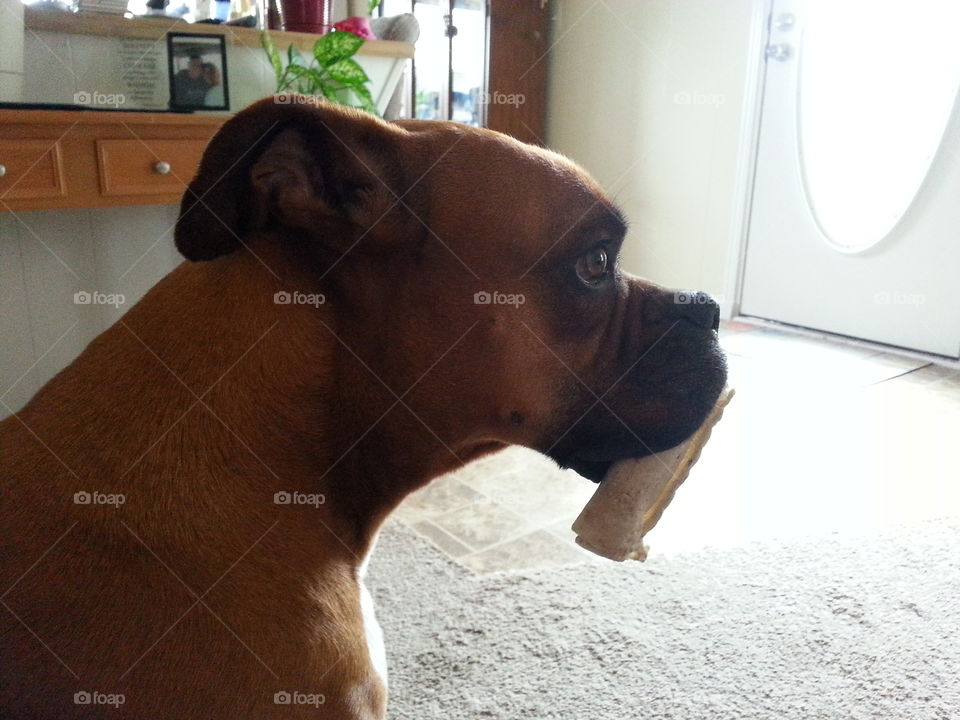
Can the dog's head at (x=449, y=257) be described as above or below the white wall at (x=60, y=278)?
above

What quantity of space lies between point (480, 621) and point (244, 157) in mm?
1406

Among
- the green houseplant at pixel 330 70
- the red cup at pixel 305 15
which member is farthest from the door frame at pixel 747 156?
the green houseplant at pixel 330 70

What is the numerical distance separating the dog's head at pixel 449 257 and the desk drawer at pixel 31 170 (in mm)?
1464

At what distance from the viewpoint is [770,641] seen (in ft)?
6.23

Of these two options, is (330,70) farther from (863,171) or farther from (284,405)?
(863,171)

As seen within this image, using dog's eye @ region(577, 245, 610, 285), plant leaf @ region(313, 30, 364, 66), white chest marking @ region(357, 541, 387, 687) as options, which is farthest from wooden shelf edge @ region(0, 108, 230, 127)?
white chest marking @ region(357, 541, 387, 687)

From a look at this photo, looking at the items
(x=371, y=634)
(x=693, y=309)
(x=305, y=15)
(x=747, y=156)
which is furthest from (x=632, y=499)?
(x=747, y=156)

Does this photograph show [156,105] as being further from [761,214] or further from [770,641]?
[761,214]

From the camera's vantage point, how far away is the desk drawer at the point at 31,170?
209cm

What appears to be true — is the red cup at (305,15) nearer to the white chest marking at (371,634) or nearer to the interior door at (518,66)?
the interior door at (518,66)

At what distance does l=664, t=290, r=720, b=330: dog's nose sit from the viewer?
1.40 m

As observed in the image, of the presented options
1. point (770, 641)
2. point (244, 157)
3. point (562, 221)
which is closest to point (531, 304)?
point (562, 221)

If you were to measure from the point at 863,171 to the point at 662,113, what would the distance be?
136 centimetres

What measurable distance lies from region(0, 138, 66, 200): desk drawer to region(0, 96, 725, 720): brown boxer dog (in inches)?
52.2
